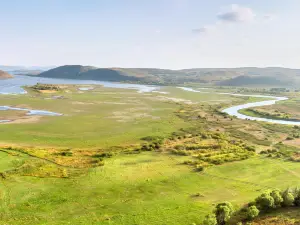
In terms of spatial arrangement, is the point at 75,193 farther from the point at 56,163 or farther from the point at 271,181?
the point at 271,181

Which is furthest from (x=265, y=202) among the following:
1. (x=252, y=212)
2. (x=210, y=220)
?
(x=210, y=220)

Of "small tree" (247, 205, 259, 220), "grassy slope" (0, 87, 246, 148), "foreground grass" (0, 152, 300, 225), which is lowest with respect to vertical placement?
"foreground grass" (0, 152, 300, 225)

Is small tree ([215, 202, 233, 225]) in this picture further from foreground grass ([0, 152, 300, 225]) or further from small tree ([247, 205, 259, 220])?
foreground grass ([0, 152, 300, 225])

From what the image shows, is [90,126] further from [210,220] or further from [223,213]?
[210,220]

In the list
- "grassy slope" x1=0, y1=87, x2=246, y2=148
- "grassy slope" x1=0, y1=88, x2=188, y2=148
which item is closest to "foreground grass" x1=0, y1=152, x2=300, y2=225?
"grassy slope" x1=0, y1=87, x2=246, y2=148

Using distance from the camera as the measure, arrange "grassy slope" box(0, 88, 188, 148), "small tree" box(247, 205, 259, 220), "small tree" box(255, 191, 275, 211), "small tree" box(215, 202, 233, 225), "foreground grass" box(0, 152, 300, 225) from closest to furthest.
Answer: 1. "small tree" box(215, 202, 233, 225)
2. "small tree" box(247, 205, 259, 220)
3. "small tree" box(255, 191, 275, 211)
4. "foreground grass" box(0, 152, 300, 225)
5. "grassy slope" box(0, 88, 188, 148)

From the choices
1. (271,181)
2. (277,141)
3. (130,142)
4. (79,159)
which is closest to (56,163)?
(79,159)

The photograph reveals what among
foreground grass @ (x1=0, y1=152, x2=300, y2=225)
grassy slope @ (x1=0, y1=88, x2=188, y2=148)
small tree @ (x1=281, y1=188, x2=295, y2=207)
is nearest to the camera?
foreground grass @ (x1=0, y1=152, x2=300, y2=225)
